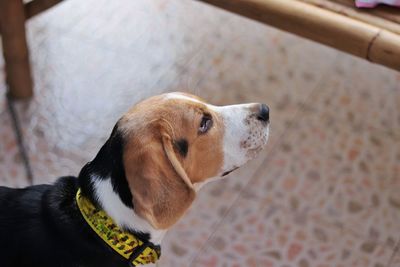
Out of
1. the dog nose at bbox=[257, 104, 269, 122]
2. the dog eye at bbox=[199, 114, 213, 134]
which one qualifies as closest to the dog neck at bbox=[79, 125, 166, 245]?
the dog eye at bbox=[199, 114, 213, 134]

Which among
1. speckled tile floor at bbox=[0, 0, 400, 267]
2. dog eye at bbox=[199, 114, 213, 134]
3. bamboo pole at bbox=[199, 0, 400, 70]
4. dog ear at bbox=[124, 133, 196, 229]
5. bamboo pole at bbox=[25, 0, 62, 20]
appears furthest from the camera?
bamboo pole at bbox=[25, 0, 62, 20]

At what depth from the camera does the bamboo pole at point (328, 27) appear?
172 centimetres

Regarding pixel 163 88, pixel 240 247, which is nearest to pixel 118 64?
pixel 163 88

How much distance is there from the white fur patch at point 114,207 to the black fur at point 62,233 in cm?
1

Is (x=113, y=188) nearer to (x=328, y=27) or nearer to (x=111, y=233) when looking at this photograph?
(x=111, y=233)

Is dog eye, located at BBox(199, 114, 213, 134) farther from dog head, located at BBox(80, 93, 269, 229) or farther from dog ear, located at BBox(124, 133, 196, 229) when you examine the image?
dog ear, located at BBox(124, 133, 196, 229)

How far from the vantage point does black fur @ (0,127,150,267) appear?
1396mm

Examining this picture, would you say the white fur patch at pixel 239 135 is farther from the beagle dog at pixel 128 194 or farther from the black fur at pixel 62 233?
the black fur at pixel 62 233

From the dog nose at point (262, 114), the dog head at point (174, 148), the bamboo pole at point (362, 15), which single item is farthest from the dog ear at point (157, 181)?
the bamboo pole at point (362, 15)

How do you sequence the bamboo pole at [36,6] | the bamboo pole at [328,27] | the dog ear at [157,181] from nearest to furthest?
the dog ear at [157,181], the bamboo pole at [328,27], the bamboo pole at [36,6]

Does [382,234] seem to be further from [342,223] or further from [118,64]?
[118,64]

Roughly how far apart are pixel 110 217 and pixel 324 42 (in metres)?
0.80

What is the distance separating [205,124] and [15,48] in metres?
0.94

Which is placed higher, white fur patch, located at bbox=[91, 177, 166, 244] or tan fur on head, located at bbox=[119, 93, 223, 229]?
tan fur on head, located at bbox=[119, 93, 223, 229]
